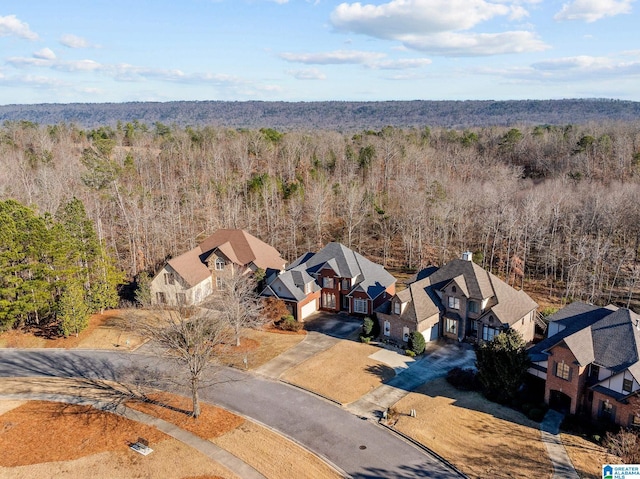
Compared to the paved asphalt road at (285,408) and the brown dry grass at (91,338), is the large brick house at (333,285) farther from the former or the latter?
the brown dry grass at (91,338)

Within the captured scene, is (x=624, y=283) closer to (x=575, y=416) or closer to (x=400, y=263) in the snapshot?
(x=400, y=263)

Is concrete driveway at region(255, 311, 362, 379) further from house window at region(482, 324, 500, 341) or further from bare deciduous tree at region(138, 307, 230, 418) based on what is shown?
house window at region(482, 324, 500, 341)

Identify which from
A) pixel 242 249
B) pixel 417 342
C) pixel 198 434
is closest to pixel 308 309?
pixel 242 249

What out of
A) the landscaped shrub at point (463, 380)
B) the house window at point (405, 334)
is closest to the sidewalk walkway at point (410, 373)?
the landscaped shrub at point (463, 380)

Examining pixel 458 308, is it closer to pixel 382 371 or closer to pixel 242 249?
Result: pixel 382 371

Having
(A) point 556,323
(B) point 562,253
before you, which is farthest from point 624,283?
(A) point 556,323

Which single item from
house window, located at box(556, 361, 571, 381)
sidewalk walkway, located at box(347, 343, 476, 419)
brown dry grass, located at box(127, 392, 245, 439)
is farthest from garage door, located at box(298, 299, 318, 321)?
house window, located at box(556, 361, 571, 381)
